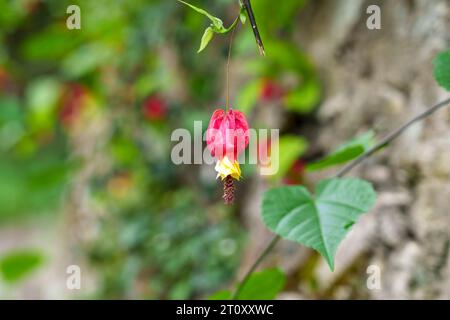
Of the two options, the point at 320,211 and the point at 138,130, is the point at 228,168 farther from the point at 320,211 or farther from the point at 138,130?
the point at 138,130

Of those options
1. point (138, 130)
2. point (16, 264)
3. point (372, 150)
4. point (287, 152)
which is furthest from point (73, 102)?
point (372, 150)

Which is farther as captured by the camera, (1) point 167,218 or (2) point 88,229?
(2) point 88,229

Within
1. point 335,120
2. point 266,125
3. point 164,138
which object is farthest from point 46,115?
point 335,120

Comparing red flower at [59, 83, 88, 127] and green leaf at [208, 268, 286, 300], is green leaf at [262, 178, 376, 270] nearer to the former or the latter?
green leaf at [208, 268, 286, 300]

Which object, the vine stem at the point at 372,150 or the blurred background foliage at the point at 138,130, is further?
the blurred background foliage at the point at 138,130

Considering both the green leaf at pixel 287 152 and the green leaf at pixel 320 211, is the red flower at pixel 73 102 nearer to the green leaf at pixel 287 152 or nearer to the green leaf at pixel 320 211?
the green leaf at pixel 287 152

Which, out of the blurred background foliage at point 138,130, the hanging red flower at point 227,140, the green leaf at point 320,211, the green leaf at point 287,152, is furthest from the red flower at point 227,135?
the blurred background foliage at point 138,130
